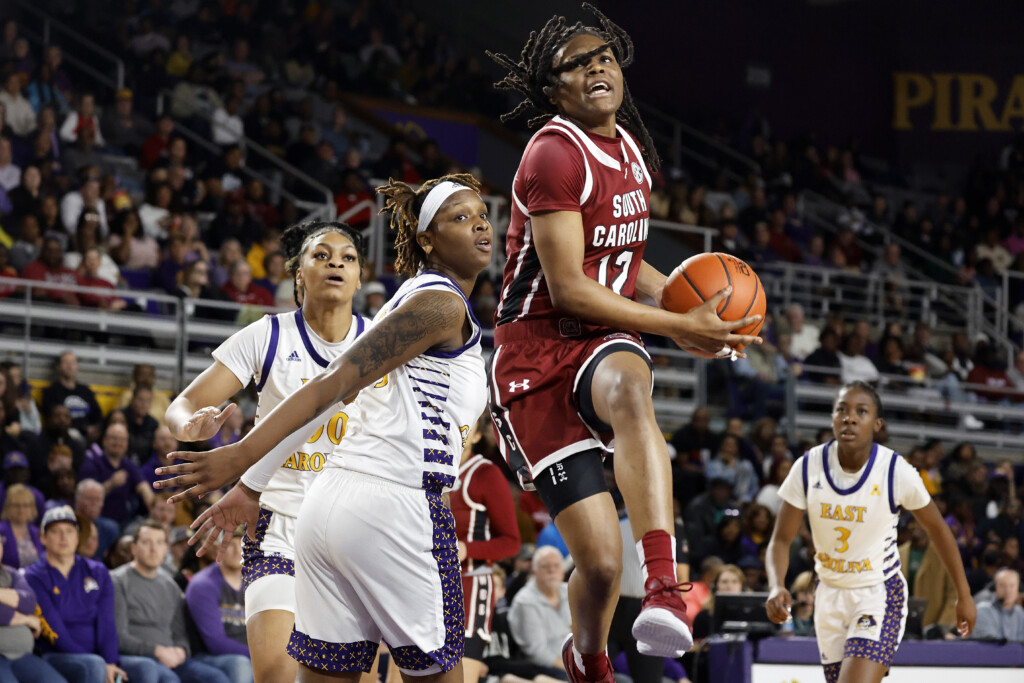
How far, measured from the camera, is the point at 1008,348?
57.3ft

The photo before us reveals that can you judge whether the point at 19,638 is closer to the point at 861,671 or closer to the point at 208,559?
the point at 208,559

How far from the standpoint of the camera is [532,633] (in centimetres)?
909

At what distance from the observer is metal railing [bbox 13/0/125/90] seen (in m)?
15.3

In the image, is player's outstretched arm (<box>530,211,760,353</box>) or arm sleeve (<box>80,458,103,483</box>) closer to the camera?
player's outstretched arm (<box>530,211,760,353</box>)

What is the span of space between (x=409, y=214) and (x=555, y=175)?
0.56 meters

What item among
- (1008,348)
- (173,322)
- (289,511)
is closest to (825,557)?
(289,511)

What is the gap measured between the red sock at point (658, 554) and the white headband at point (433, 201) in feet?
4.19

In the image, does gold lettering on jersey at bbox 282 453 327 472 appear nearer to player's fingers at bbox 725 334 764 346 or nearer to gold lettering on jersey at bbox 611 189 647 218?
gold lettering on jersey at bbox 611 189 647 218

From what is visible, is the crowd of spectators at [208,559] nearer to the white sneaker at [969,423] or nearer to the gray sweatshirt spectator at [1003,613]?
the gray sweatshirt spectator at [1003,613]

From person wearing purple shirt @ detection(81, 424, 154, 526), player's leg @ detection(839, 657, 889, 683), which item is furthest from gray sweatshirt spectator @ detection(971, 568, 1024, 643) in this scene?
person wearing purple shirt @ detection(81, 424, 154, 526)

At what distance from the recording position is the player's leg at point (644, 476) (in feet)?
12.0

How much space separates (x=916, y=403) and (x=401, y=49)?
974 centimetres

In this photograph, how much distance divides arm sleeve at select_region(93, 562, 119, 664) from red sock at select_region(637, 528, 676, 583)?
5.16 meters

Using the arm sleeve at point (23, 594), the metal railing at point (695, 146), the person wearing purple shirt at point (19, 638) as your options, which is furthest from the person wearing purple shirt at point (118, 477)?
the metal railing at point (695, 146)
